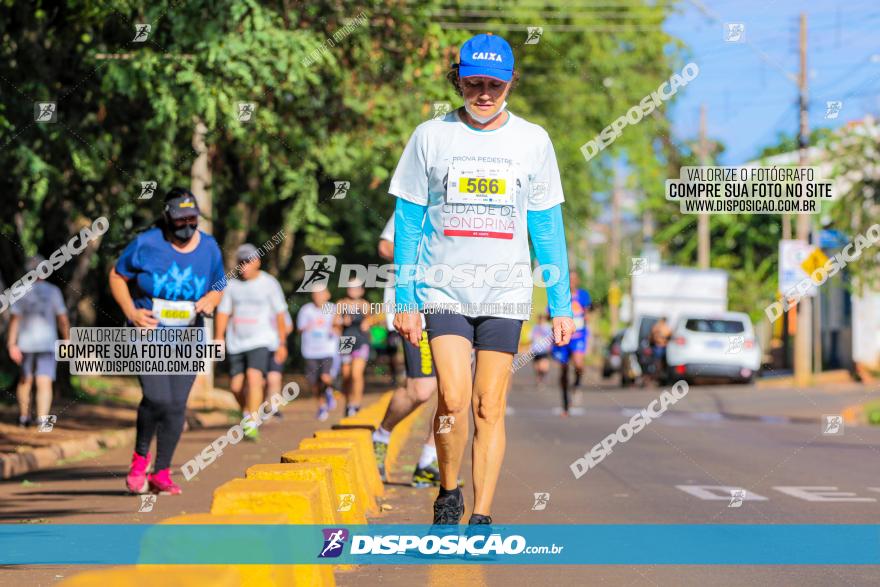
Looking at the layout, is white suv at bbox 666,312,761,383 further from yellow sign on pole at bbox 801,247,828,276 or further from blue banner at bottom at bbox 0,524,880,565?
blue banner at bottom at bbox 0,524,880,565

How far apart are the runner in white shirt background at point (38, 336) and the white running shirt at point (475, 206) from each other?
972cm

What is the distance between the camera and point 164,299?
1030 centimetres

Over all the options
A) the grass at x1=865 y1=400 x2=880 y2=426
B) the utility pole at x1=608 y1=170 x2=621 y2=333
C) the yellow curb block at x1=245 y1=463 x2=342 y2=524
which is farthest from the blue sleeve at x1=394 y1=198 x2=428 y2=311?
the utility pole at x1=608 y1=170 x2=621 y2=333

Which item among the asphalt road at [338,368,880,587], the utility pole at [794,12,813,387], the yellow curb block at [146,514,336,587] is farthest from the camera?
the utility pole at [794,12,813,387]

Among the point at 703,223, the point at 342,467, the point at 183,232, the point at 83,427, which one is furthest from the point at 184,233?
the point at 703,223

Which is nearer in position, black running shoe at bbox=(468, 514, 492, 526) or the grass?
black running shoe at bbox=(468, 514, 492, 526)

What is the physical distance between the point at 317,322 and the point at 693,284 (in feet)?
76.8

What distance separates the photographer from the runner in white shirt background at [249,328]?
15.1m

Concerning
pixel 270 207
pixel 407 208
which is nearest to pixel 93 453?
pixel 407 208

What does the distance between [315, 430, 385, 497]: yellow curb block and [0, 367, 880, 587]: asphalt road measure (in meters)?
0.14

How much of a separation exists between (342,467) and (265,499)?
7.20 ft

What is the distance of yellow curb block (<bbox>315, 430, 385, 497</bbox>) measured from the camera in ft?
31.3

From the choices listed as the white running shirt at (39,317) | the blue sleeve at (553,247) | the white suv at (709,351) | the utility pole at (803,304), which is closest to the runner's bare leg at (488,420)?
the blue sleeve at (553,247)

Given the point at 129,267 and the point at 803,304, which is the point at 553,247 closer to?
the point at 129,267
